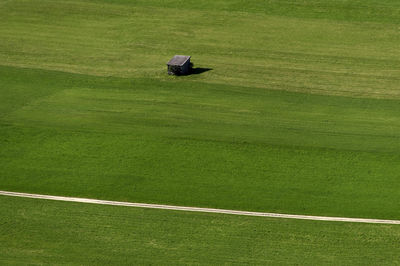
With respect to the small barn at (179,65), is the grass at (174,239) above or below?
below

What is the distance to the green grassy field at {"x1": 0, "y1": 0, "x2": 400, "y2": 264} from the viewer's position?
40.3 meters

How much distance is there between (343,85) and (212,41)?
15863mm

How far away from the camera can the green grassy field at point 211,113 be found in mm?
40312

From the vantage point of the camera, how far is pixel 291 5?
76938 mm

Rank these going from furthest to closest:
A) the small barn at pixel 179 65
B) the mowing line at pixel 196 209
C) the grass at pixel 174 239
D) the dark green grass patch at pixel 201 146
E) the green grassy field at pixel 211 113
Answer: the small barn at pixel 179 65, the dark green grass patch at pixel 201 146, the green grassy field at pixel 211 113, the mowing line at pixel 196 209, the grass at pixel 174 239

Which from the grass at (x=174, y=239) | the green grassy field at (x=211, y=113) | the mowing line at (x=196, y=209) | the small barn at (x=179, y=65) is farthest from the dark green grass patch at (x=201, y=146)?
the grass at (x=174, y=239)

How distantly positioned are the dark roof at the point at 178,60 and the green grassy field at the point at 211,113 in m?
1.42

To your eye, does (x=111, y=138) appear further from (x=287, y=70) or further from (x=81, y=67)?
(x=287, y=70)

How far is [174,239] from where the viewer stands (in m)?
36.9

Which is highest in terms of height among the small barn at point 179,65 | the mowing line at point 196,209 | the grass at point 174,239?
the small barn at point 179,65

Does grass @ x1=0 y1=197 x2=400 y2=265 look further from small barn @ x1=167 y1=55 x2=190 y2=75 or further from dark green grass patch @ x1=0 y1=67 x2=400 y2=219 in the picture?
small barn @ x1=167 y1=55 x2=190 y2=75

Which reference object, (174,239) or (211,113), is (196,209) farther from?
(211,113)

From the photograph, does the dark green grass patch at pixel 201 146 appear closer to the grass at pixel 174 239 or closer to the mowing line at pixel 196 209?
the mowing line at pixel 196 209

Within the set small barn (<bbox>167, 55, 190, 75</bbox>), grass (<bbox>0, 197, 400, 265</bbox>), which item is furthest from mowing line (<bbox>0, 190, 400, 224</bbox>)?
small barn (<bbox>167, 55, 190, 75</bbox>)
